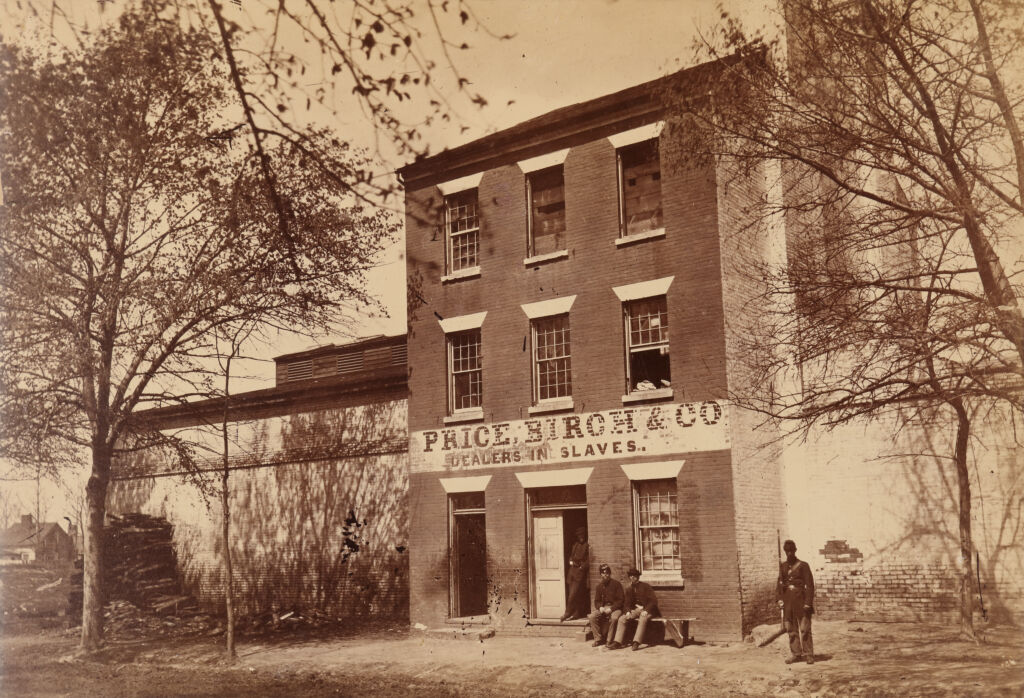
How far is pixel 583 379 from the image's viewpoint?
60.1 feet

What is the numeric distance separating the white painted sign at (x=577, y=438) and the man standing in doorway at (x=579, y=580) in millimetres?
1673

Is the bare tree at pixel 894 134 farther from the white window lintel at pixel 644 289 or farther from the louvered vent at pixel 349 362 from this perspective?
the louvered vent at pixel 349 362

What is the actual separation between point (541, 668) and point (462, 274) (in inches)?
344

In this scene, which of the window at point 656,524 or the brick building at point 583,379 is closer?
the brick building at point 583,379

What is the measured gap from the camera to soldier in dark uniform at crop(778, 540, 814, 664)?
44.2 feet

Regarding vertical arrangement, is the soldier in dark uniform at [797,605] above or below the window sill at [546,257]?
below

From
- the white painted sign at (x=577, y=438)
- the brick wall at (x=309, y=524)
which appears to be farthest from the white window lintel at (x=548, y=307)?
the brick wall at (x=309, y=524)

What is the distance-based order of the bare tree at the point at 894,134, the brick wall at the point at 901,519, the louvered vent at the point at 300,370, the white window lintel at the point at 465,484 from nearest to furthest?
the bare tree at the point at 894,134
the brick wall at the point at 901,519
the white window lintel at the point at 465,484
the louvered vent at the point at 300,370

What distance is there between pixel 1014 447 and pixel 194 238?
1573cm

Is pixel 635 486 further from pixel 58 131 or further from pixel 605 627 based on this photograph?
pixel 58 131

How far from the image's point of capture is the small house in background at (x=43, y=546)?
26109 millimetres

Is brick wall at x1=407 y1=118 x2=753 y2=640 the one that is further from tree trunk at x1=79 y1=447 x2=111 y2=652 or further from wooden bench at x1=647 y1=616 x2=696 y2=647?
tree trunk at x1=79 y1=447 x2=111 y2=652

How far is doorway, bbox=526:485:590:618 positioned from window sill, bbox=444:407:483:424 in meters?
2.11

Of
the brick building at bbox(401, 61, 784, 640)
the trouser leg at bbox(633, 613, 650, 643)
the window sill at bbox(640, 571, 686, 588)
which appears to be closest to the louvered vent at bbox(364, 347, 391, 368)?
the brick building at bbox(401, 61, 784, 640)
